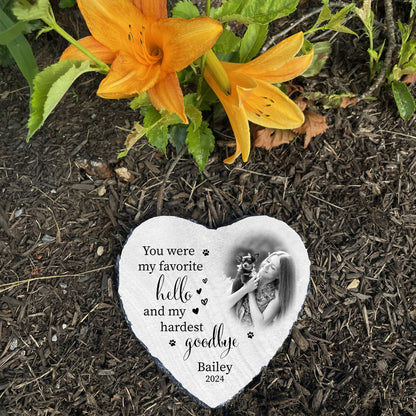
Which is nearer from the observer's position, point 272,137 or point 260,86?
point 260,86

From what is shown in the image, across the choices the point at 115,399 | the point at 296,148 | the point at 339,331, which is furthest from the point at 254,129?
the point at 115,399

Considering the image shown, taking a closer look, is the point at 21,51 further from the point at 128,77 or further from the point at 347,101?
the point at 347,101

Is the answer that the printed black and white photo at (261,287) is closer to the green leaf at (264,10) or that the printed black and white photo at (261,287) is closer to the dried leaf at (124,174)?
the dried leaf at (124,174)

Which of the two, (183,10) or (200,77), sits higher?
(183,10)

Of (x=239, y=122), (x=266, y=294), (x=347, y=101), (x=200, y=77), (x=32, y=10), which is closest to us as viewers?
(x=32, y=10)

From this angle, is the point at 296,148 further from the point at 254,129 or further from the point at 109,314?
the point at 109,314

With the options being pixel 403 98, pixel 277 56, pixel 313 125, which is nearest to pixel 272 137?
pixel 313 125

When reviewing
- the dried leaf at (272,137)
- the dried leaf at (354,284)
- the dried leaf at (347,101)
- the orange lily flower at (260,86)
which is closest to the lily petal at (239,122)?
the orange lily flower at (260,86)
